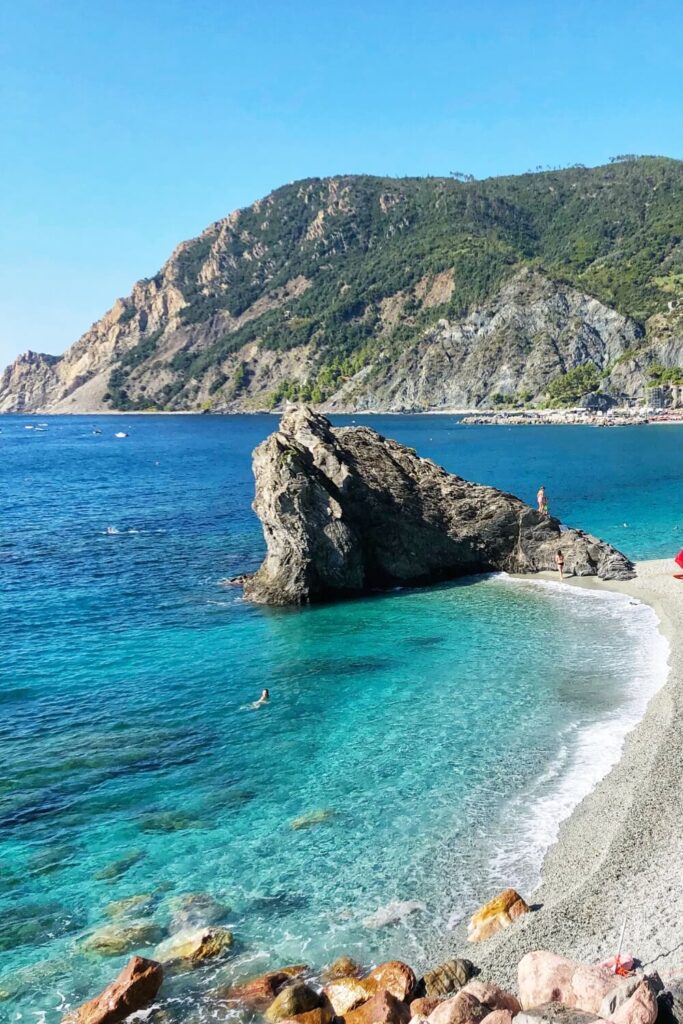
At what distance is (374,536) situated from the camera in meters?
41.5

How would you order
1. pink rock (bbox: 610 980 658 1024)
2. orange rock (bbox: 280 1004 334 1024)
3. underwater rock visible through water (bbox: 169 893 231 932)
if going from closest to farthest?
pink rock (bbox: 610 980 658 1024) < orange rock (bbox: 280 1004 334 1024) < underwater rock visible through water (bbox: 169 893 231 932)

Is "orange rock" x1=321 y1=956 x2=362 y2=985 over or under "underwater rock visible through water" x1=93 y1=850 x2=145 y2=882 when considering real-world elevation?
under

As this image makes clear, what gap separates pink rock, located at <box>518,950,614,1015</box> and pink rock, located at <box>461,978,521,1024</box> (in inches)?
6.2

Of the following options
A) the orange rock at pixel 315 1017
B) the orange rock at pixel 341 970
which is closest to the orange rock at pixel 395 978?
A: the orange rock at pixel 341 970

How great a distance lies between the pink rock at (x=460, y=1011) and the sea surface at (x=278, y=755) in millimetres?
2884

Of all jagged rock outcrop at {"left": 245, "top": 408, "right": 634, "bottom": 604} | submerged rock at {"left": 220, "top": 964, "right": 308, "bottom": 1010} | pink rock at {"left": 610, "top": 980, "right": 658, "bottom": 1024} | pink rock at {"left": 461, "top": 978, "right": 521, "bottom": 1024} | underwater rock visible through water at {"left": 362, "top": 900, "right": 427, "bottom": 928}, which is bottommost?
underwater rock visible through water at {"left": 362, "top": 900, "right": 427, "bottom": 928}

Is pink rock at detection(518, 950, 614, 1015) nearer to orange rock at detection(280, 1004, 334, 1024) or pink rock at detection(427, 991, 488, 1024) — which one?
pink rock at detection(427, 991, 488, 1024)

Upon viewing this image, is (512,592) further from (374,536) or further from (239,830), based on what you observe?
(239,830)

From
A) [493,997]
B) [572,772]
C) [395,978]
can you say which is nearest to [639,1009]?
[493,997]

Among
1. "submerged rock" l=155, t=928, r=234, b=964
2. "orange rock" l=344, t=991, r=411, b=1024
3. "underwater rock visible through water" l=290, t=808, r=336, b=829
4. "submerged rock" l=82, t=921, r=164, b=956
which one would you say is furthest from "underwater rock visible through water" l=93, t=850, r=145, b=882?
"orange rock" l=344, t=991, r=411, b=1024

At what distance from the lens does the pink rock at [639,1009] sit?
930 cm

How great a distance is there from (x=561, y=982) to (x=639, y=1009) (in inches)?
70.7

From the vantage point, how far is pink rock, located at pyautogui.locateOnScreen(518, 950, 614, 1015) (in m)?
10.5

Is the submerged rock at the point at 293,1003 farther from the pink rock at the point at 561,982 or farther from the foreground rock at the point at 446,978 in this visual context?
the pink rock at the point at 561,982
